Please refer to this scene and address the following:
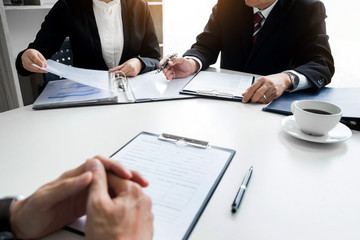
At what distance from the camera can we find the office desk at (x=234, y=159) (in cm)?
46

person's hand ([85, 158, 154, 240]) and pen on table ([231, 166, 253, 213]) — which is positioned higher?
person's hand ([85, 158, 154, 240])

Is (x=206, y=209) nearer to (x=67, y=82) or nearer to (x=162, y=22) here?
(x=67, y=82)

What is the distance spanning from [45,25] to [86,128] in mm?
898

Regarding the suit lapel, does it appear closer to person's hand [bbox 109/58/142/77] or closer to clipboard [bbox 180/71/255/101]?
clipboard [bbox 180/71/255/101]

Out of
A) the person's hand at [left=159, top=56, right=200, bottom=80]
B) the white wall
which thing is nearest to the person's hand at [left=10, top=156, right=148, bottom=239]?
the person's hand at [left=159, top=56, right=200, bottom=80]

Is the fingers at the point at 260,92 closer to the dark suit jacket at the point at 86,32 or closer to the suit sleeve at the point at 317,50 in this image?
the suit sleeve at the point at 317,50

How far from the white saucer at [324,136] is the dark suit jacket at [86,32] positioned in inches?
27.6

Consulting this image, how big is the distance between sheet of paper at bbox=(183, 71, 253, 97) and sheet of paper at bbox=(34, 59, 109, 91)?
0.29 metres

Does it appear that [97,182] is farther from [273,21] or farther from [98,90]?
[273,21]

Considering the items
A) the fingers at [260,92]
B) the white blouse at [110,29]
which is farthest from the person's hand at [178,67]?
the white blouse at [110,29]

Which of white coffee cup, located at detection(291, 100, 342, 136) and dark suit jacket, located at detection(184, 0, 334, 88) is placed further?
dark suit jacket, located at detection(184, 0, 334, 88)

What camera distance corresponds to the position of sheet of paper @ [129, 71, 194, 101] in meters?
0.98

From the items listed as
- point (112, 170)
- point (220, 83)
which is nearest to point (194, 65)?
point (220, 83)

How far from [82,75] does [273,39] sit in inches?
33.6
